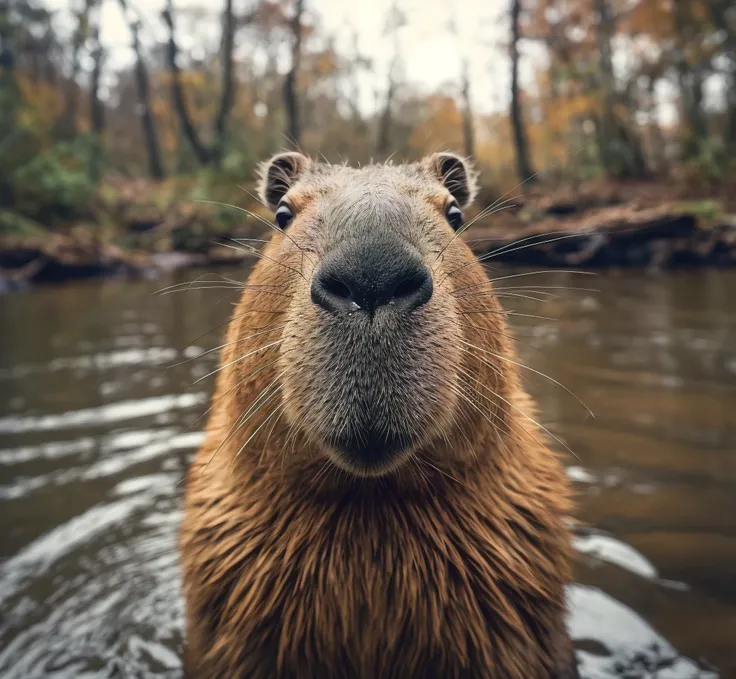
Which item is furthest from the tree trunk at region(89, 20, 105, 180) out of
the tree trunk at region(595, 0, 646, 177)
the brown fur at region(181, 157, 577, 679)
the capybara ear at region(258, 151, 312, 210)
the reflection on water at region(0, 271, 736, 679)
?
the brown fur at region(181, 157, 577, 679)

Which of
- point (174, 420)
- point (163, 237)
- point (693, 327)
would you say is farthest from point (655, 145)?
point (174, 420)

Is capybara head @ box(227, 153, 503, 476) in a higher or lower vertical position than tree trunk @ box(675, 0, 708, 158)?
lower

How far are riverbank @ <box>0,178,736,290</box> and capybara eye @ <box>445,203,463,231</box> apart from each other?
742 cm

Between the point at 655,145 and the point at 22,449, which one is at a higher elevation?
the point at 655,145

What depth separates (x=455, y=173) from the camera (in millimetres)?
2684

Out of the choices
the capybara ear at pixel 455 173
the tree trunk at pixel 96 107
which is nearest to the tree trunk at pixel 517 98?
the tree trunk at pixel 96 107

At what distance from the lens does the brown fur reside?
6.29ft

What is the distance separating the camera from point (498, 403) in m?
2.08

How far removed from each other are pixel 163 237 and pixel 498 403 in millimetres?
17200

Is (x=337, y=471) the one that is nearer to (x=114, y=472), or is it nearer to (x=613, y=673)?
(x=613, y=673)

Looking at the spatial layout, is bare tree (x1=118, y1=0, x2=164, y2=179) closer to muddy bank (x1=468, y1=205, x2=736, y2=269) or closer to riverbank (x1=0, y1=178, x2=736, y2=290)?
→ riverbank (x1=0, y1=178, x2=736, y2=290)

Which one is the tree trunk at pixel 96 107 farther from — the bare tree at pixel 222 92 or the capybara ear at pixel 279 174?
the capybara ear at pixel 279 174

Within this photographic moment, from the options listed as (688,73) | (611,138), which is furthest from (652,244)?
(688,73)

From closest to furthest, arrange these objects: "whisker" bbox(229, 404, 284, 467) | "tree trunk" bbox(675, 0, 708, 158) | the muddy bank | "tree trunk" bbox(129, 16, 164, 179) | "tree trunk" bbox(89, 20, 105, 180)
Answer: "whisker" bbox(229, 404, 284, 467) → the muddy bank → "tree trunk" bbox(89, 20, 105, 180) → "tree trunk" bbox(675, 0, 708, 158) → "tree trunk" bbox(129, 16, 164, 179)
